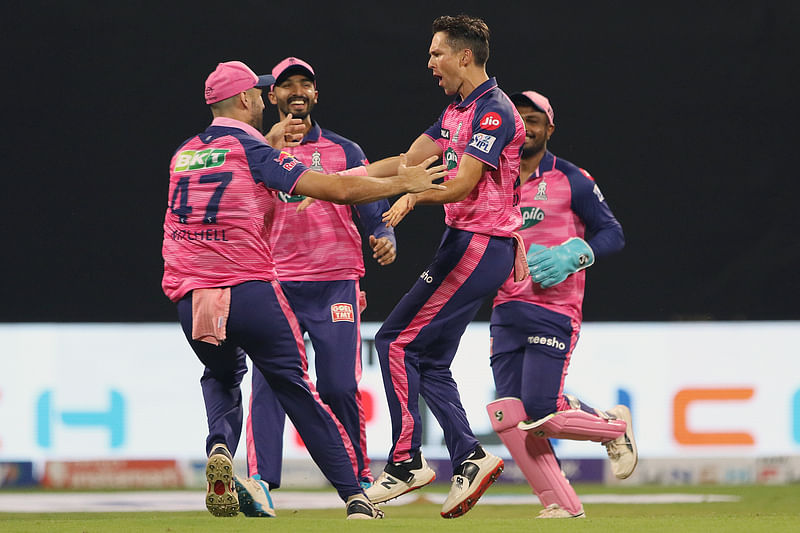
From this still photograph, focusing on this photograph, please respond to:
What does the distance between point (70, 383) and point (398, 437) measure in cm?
347

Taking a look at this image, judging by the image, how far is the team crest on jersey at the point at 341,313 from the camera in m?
5.39

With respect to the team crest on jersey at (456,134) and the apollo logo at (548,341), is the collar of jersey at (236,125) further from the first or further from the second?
the apollo logo at (548,341)

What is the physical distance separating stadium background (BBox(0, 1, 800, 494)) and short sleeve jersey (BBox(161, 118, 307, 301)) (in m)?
3.72

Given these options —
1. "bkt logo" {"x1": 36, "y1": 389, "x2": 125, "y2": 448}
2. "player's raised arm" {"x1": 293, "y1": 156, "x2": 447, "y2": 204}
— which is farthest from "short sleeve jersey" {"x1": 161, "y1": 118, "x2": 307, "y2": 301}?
"bkt logo" {"x1": 36, "y1": 389, "x2": 125, "y2": 448}

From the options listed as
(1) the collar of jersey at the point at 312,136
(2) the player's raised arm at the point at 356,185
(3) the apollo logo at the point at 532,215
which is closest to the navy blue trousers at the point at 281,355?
(2) the player's raised arm at the point at 356,185

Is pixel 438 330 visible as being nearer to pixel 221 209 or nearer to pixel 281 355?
pixel 281 355

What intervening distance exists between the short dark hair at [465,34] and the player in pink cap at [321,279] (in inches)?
38.5

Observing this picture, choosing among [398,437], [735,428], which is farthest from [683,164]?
[398,437]

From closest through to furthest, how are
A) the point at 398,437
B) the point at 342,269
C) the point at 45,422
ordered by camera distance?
1. the point at 398,437
2. the point at 342,269
3. the point at 45,422

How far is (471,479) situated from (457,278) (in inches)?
33.8

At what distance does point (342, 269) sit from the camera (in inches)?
215

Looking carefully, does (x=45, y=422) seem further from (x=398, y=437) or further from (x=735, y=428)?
(x=735, y=428)

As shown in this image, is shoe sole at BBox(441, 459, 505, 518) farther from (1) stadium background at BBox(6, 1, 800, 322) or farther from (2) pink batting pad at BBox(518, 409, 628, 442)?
(1) stadium background at BBox(6, 1, 800, 322)

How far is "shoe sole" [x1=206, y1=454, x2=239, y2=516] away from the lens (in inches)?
168
